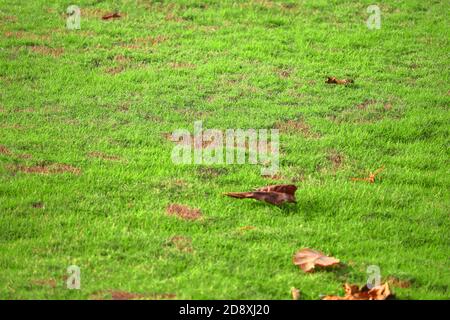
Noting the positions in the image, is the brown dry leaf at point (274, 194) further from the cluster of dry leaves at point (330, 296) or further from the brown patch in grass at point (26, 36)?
the brown patch in grass at point (26, 36)

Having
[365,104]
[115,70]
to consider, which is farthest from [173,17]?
[365,104]

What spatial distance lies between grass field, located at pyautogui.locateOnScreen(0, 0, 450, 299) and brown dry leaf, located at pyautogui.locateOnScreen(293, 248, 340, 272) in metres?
0.10

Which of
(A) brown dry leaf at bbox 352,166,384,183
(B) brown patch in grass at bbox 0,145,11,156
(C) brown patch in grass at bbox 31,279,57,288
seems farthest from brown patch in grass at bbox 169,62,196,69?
(C) brown patch in grass at bbox 31,279,57,288

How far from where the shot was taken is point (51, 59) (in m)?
15.3

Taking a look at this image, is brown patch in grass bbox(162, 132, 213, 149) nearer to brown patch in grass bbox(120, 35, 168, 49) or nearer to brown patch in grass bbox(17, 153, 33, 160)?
brown patch in grass bbox(17, 153, 33, 160)

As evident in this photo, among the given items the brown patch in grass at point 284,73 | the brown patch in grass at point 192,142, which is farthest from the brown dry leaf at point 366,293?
the brown patch in grass at point 284,73

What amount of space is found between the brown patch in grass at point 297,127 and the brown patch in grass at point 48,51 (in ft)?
16.0

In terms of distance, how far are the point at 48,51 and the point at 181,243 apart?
7.52 metres

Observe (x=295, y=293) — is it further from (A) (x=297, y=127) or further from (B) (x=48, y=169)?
(A) (x=297, y=127)

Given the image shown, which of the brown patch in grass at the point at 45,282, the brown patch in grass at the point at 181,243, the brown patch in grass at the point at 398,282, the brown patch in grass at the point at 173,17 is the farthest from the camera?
the brown patch in grass at the point at 173,17

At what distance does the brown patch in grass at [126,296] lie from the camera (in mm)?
8180
